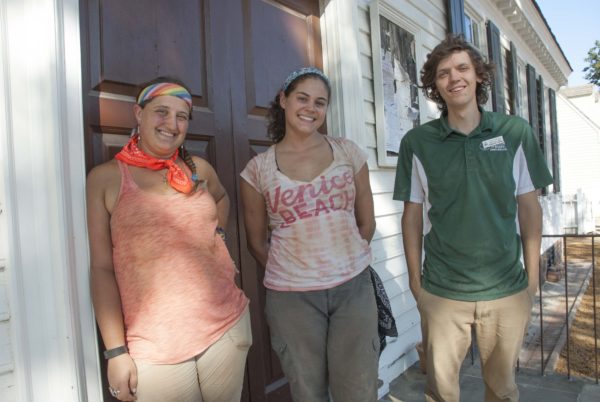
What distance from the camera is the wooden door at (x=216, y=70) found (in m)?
1.76

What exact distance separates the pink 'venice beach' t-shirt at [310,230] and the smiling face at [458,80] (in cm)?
60

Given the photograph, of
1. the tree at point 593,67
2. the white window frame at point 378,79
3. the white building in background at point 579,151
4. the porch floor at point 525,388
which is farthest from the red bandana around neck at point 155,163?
the tree at point 593,67

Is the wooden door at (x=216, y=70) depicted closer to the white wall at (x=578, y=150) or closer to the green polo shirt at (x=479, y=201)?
the green polo shirt at (x=479, y=201)

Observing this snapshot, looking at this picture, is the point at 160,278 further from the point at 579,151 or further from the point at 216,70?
the point at 579,151

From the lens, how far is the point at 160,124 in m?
1.51

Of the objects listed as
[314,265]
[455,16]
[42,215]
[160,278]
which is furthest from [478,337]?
[455,16]

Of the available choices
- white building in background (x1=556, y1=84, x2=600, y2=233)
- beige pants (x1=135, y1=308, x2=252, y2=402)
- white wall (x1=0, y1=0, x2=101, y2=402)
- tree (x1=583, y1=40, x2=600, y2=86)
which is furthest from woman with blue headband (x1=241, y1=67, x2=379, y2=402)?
tree (x1=583, y1=40, x2=600, y2=86)

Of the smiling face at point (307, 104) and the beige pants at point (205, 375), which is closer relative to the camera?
the beige pants at point (205, 375)

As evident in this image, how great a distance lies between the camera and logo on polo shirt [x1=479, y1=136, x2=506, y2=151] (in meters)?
1.87

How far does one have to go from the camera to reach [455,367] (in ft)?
6.45

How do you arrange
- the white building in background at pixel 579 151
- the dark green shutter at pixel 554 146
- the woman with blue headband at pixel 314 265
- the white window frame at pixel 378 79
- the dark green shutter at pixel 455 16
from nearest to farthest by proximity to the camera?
the woman with blue headband at pixel 314 265 < the white window frame at pixel 378 79 < the dark green shutter at pixel 455 16 < the dark green shutter at pixel 554 146 < the white building in background at pixel 579 151

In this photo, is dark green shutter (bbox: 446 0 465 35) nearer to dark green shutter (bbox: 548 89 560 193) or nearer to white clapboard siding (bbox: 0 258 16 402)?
white clapboard siding (bbox: 0 258 16 402)

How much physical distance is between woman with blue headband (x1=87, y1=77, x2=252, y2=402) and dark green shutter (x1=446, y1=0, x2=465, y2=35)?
412cm

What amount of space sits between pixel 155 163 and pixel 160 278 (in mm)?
403
